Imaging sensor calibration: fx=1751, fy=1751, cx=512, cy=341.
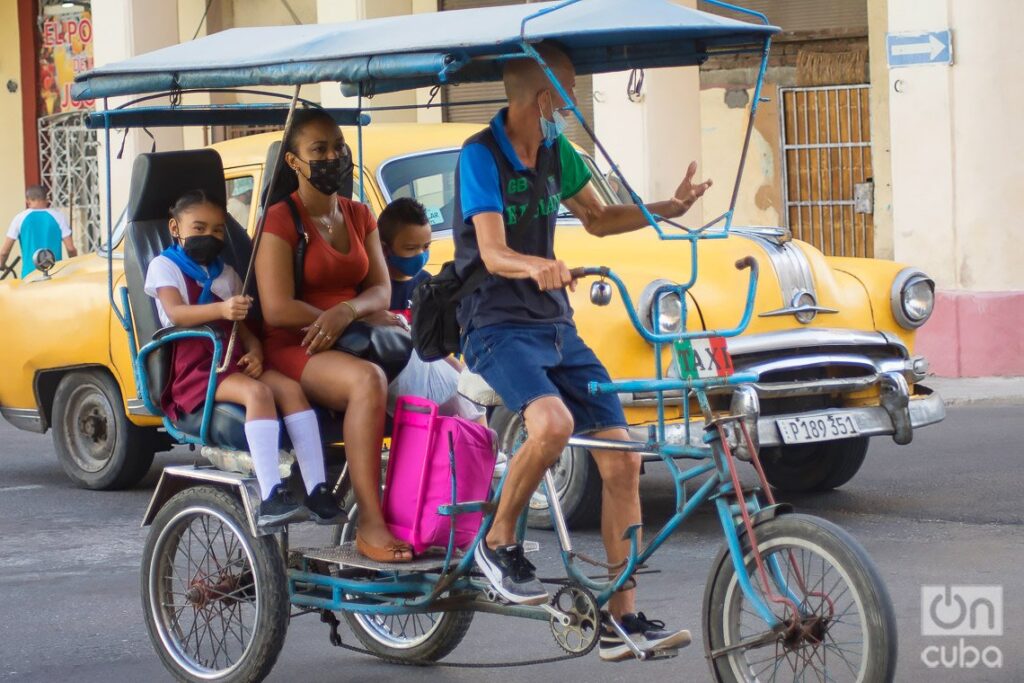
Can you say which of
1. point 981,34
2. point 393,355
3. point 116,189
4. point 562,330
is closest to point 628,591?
point 562,330

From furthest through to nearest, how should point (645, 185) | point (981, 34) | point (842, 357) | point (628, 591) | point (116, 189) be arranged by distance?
point (116, 189) < point (645, 185) < point (981, 34) < point (842, 357) < point (628, 591)

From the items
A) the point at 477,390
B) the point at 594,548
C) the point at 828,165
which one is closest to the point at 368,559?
the point at 477,390

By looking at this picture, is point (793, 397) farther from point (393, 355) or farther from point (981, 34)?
point (981, 34)

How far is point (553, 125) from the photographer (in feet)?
16.3

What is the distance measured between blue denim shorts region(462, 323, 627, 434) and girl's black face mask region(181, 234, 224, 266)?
1177mm

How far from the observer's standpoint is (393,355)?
5.55 meters

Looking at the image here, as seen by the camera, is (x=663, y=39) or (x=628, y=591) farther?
(x=663, y=39)

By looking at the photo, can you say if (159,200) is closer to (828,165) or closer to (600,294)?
(600,294)

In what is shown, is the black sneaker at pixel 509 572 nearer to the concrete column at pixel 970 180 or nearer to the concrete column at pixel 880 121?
the concrete column at pixel 970 180

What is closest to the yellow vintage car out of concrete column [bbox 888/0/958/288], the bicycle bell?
the bicycle bell

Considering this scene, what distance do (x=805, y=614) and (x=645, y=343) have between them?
343 cm

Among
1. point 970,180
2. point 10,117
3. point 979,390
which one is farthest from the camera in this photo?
point 10,117

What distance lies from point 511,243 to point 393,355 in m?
0.75

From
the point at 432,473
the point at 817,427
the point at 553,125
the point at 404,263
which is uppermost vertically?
the point at 553,125
